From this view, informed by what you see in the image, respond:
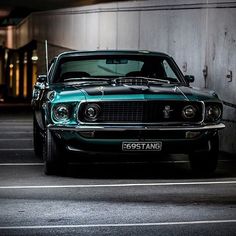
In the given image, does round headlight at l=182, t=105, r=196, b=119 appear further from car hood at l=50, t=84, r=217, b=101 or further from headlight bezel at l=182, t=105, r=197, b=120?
car hood at l=50, t=84, r=217, b=101

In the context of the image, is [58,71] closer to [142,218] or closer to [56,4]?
[142,218]

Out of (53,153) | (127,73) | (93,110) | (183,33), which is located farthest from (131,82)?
(183,33)

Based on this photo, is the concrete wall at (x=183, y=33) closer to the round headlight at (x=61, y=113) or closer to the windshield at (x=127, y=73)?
the windshield at (x=127, y=73)

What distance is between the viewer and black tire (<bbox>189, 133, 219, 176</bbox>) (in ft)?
39.8

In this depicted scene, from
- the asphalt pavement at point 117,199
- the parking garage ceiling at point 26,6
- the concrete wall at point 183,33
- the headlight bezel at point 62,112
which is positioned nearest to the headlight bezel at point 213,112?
the asphalt pavement at point 117,199

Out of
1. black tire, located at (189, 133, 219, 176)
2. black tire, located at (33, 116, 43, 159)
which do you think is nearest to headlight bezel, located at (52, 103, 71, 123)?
black tire, located at (189, 133, 219, 176)

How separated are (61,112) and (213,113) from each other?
1.85 m

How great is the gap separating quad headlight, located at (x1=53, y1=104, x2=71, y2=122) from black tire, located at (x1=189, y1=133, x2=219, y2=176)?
162cm

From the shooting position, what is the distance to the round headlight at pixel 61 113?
11758 millimetres

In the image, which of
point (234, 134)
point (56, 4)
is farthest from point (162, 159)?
point (56, 4)

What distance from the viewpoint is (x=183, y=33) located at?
18.3 meters

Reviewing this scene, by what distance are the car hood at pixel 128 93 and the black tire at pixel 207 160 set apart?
0.57m

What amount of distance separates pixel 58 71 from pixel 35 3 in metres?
33.5

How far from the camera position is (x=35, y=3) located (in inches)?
1827
